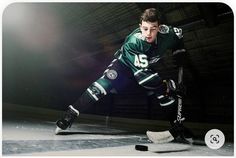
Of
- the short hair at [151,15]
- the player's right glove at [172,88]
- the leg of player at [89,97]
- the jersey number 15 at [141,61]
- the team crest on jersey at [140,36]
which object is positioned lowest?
the leg of player at [89,97]

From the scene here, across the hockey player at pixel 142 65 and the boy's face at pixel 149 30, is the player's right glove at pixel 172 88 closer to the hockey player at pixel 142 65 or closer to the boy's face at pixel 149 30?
the hockey player at pixel 142 65

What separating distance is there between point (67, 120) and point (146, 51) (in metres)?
1.16

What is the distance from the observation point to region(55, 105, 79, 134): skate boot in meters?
2.98

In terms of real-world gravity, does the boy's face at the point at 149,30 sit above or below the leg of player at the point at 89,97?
above

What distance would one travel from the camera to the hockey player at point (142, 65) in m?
3.03

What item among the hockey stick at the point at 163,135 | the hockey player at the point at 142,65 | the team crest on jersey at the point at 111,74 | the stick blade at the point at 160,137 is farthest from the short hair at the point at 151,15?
the stick blade at the point at 160,137

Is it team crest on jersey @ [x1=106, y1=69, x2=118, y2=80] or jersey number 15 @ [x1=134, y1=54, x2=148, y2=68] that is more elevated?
jersey number 15 @ [x1=134, y1=54, x2=148, y2=68]

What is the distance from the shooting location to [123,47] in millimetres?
3129

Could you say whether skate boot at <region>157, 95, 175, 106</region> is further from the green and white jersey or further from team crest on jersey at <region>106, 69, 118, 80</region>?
team crest on jersey at <region>106, 69, 118, 80</region>

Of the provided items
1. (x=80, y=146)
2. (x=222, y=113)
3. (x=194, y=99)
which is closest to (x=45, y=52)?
(x=80, y=146)

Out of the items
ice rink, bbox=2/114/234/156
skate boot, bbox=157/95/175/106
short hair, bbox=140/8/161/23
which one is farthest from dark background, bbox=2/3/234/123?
ice rink, bbox=2/114/234/156

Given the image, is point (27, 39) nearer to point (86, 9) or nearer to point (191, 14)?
point (86, 9)

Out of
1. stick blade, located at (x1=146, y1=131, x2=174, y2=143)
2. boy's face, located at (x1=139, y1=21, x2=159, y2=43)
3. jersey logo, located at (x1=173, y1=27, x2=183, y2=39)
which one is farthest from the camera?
jersey logo, located at (x1=173, y1=27, x2=183, y2=39)

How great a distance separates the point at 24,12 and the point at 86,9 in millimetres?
746
